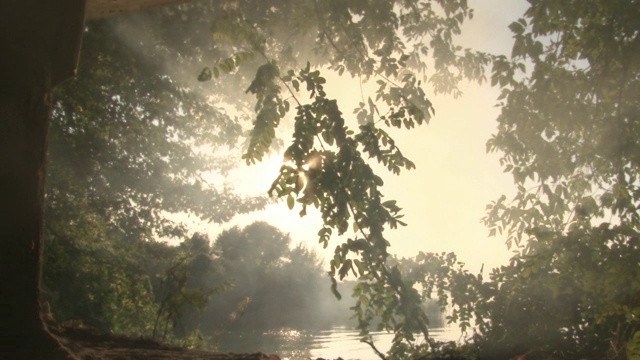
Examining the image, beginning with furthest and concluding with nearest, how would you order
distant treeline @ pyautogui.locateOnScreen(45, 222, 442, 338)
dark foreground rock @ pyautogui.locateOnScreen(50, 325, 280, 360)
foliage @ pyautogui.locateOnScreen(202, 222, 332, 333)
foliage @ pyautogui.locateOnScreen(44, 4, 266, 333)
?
1. foliage @ pyautogui.locateOnScreen(202, 222, 332, 333)
2. foliage @ pyautogui.locateOnScreen(44, 4, 266, 333)
3. distant treeline @ pyautogui.locateOnScreen(45, 222, 442, 338)
4. dark foreground rock @ pyautogui.locateOnScreen(50, 325, 280, 360)

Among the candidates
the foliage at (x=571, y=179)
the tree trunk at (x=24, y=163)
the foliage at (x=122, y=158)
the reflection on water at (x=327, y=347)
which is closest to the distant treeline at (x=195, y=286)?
the foliage at (x=122, y=158)

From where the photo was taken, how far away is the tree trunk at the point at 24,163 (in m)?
1.91

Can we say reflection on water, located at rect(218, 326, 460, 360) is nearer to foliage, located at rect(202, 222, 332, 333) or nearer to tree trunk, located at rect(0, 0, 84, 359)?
tree trunk, located at rect(0, 0, 84, 359)

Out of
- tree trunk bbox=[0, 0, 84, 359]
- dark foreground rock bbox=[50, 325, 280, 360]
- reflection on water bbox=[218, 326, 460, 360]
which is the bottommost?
reflection on water bbox=[218, 326, 460, 360]

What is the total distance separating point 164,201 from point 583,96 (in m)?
11.8

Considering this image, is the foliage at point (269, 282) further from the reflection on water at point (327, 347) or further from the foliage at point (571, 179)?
the foliage at point (571, 179)

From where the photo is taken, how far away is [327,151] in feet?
11.9

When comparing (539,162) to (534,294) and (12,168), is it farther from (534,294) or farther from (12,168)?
(12,168)

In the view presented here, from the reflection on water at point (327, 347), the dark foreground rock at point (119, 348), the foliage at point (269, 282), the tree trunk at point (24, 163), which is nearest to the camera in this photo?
the tree trunk at point (24, 163)

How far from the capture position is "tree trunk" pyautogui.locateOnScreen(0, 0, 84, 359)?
75.4 inches

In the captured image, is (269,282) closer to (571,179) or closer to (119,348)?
(571,179)

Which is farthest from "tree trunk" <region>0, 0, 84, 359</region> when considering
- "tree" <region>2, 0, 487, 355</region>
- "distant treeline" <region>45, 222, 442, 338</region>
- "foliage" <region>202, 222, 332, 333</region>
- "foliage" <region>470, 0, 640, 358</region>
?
"foliage" <region>202, 222, 332, 333</region>

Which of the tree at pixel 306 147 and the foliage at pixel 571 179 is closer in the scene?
the tree at pixel 306 147

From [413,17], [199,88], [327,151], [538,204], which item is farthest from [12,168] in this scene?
[199,88]
